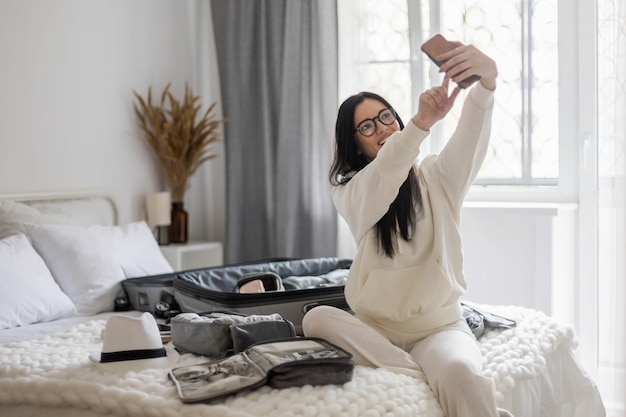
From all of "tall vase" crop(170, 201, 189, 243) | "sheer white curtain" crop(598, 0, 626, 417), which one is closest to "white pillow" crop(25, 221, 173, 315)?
"tall vase" crop(170, 201, 189, 243)

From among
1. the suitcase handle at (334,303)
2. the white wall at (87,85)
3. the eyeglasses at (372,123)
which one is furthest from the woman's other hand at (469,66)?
the white wall at (87,85)

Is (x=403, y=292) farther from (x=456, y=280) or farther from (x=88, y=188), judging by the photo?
(x=88, y=188)

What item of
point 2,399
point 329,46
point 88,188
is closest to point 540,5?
point 329,46

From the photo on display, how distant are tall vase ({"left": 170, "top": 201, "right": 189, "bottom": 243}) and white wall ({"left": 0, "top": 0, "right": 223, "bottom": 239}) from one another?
162 millimetres

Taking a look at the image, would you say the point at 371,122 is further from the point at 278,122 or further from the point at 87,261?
the point at 278,122

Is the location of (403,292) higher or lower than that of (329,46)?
lower

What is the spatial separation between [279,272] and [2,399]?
141cm

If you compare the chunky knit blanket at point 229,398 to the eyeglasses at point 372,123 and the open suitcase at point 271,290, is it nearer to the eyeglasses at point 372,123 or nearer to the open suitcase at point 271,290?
the open suitcase at point 271,290

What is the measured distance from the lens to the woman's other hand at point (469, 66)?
1952 mm

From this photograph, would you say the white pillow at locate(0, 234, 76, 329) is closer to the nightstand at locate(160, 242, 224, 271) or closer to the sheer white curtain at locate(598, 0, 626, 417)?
the nightstand at locate(160, 242, 224, 271)

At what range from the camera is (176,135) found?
150 inches

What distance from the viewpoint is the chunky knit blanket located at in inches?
63.2

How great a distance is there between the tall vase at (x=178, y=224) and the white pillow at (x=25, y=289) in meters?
1.11

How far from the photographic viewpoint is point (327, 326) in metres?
1.97
